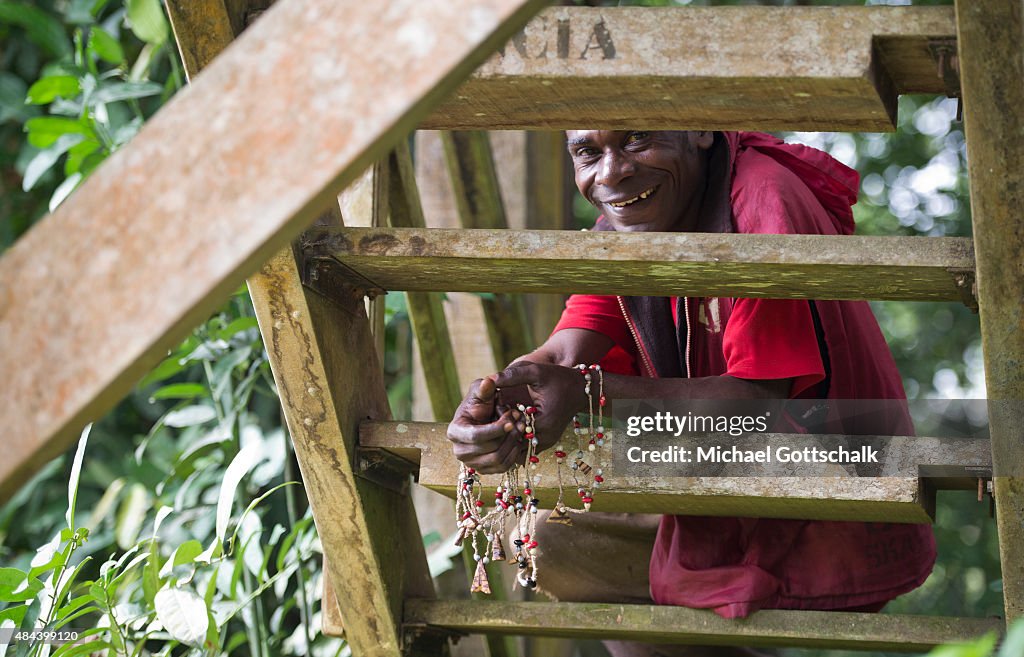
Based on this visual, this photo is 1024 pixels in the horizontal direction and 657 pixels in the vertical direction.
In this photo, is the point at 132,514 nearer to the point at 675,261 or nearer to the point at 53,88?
the point at 53,88

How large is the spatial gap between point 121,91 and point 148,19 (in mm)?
167

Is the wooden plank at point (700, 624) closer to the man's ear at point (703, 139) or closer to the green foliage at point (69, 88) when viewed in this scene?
the man's ear at point (703, 139)

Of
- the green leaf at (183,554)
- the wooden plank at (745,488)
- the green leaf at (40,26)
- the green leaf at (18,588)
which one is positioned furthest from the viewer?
the green leaf at (40,26)

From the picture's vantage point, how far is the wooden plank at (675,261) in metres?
1.49

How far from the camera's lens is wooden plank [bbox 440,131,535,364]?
9.30ft

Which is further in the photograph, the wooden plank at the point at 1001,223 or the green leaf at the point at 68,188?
the green leaf at the point at 68,188

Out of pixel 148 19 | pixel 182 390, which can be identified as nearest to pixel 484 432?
pixel 182 390

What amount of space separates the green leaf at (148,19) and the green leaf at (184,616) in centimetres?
133

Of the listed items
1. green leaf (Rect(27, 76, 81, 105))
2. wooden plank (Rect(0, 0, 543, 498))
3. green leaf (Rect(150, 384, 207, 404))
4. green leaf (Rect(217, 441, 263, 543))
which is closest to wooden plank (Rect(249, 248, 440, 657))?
green leaf (Rect(217, 441, 263, 543))

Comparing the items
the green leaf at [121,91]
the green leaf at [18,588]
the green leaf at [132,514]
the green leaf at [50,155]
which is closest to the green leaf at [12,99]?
the green leaf at [50,155]

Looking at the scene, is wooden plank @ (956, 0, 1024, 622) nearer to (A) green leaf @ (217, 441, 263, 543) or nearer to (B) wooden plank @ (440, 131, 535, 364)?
(A) green leaf @ (217, 441, 263, 543)

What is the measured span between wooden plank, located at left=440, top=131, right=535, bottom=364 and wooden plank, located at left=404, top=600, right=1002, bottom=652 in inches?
39.6

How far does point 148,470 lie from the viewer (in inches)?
119

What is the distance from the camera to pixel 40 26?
353 cm
